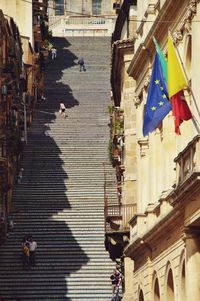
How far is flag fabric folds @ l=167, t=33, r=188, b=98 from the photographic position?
1583 inches

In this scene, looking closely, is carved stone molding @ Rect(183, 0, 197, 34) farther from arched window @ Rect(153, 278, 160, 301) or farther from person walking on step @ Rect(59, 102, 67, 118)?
person walking on step @ Rect(59, 102, 67, 118)

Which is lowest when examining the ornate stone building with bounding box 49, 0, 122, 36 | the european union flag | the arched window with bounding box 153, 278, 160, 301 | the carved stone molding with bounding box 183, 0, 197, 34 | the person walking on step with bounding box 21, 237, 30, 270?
the arched window with bounding box 153, 278, 160, 301

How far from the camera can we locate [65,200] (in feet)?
279

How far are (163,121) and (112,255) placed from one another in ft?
61.0

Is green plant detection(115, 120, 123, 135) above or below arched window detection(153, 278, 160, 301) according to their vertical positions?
above

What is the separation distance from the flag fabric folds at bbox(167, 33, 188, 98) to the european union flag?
1.92 m

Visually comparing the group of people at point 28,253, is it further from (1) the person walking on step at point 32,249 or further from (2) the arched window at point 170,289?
(2) the arched window at point 170,289

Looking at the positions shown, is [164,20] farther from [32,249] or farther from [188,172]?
[32,249]

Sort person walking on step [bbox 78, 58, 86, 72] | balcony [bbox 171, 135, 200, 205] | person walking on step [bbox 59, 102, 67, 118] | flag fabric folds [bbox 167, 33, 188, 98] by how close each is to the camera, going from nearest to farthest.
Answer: balcony [bbox 171, 135, 200, 205] < flag fabric folds [bbox 167, 33, 188, 98] < person walking on step [bbox 59, 102, 67, 118] < person walking on step [bbox 78, 58, 86, 72]

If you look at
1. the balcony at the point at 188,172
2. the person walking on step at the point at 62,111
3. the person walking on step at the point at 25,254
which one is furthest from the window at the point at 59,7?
the balcony at the point at 188,172

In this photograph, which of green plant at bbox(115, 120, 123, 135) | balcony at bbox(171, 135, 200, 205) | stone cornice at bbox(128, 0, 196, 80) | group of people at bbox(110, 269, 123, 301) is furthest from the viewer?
green plant at bbox(115, 120, 123, 135)

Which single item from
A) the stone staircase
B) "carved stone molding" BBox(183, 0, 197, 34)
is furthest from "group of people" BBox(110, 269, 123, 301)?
"carved stone molding" BBox(183, 0, 197, 34)

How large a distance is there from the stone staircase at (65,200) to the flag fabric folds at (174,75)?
32.6 meters

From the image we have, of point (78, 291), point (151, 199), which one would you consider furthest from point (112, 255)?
point (151, 199)
